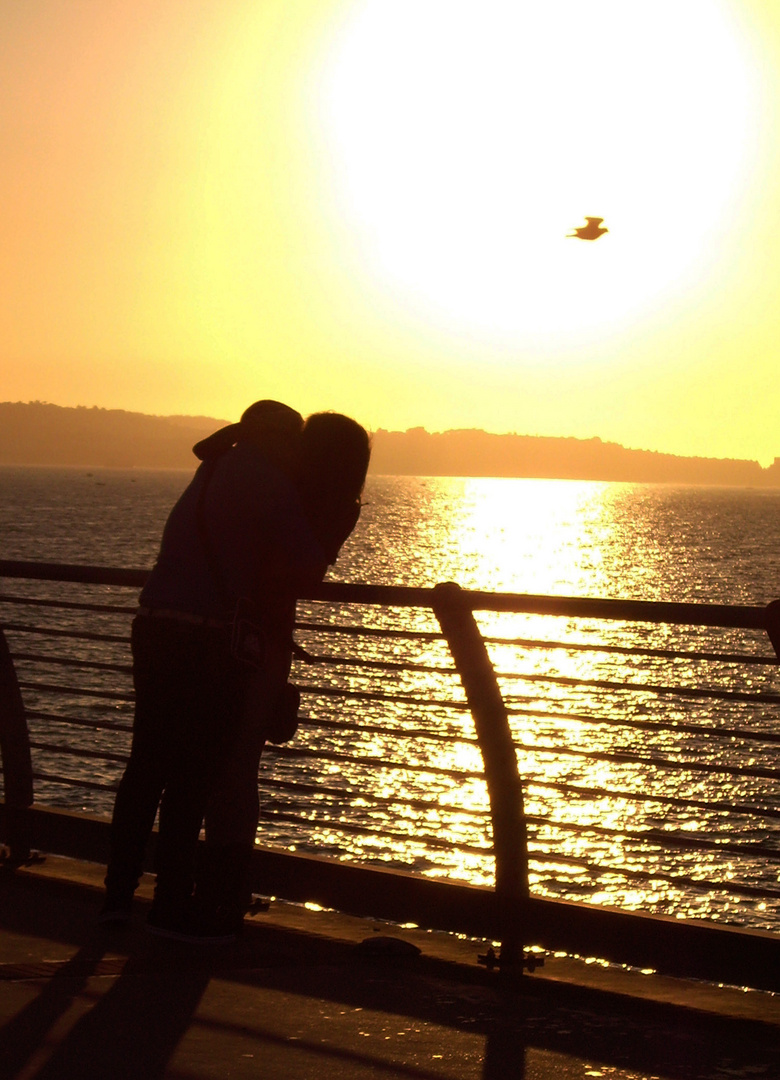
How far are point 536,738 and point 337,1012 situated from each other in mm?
26892

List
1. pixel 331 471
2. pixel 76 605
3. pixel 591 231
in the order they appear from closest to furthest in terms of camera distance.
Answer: pixel 331 471
pixel 76 605
pixel 591 231

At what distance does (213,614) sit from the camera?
4363 mm

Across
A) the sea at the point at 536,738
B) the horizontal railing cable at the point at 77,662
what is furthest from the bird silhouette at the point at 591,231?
the horizontal railing cable at the point at 77,662

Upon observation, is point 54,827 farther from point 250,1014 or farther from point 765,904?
point 765,904

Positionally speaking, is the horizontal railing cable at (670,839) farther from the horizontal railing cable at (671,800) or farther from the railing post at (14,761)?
the railing post at (14,761)

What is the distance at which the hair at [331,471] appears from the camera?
14.3 feet

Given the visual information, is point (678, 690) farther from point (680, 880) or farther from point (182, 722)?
point (182, 722)

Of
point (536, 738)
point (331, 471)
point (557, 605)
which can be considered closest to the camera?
point (557, 605)

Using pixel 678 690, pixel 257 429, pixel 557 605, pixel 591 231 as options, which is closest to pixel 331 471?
pixel 257 429

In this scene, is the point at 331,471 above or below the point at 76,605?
above

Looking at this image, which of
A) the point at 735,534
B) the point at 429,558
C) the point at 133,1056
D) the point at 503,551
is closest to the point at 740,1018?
the point at 133,1056

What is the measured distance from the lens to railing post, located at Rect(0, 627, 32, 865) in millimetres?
5496

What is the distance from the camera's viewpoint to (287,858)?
198 inches

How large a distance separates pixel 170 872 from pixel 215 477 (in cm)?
118
